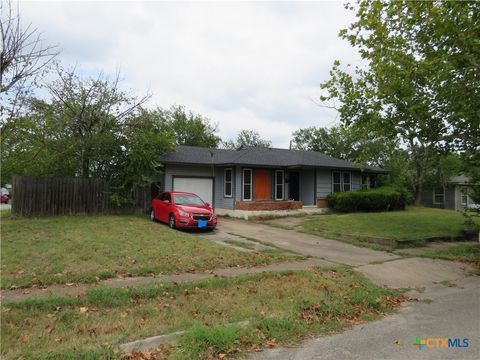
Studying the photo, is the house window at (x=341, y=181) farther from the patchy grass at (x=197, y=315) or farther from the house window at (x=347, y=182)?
the patchy grass at (x=197, y=315)

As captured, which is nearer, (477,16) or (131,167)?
(477,16)

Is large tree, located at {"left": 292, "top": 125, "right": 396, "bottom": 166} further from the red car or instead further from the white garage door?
the red car

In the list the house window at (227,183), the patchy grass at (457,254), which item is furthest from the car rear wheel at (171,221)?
the patchy grass at (457,254)

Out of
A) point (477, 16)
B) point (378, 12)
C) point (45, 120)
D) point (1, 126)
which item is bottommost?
point (1, 126)

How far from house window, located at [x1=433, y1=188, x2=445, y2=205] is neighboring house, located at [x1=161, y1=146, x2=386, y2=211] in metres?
15.5

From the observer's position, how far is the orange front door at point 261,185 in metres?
21.9

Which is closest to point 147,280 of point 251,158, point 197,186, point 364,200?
point 197,186

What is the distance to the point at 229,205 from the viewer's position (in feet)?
70.1

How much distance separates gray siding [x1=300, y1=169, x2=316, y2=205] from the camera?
23.4 meters

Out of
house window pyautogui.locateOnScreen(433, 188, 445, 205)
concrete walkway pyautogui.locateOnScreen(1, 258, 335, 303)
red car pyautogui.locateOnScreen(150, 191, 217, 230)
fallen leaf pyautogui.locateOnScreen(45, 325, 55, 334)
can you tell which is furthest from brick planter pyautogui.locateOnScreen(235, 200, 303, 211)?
house window pyautogui.locateOnScreen(433, 188, 445, 205)

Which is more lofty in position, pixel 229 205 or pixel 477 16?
pixel 477 16

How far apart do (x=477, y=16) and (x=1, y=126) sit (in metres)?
12.0

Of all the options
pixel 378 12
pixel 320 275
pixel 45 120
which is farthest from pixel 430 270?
pixel 45 120

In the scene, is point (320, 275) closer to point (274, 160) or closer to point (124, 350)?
point (124, 350)
